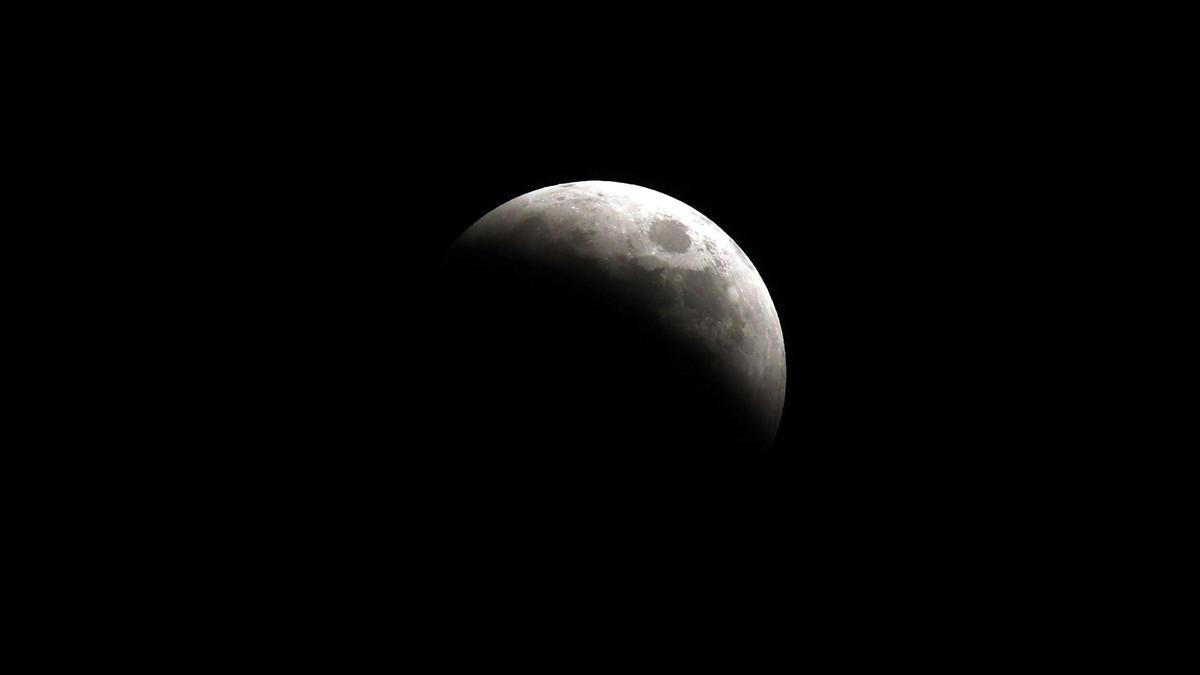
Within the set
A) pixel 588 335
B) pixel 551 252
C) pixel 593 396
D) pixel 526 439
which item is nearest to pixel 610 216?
pixel 551 252

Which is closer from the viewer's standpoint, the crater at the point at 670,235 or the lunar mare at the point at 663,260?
the lunar mare at the point at 663,260

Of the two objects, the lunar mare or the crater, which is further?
the crater

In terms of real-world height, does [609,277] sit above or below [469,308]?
above

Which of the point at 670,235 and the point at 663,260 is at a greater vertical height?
the point at 670,235

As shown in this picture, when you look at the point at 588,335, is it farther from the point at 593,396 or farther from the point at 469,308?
the point at 469,308

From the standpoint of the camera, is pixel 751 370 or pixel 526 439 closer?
pixel 526 439
